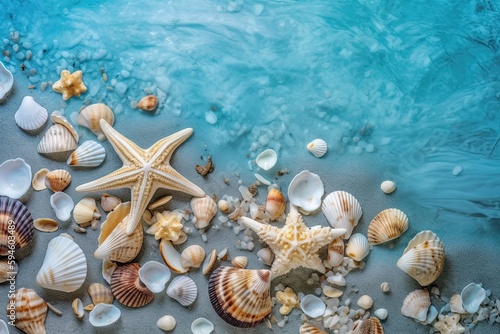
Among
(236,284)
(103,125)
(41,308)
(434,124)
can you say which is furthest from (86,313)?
(434,124)

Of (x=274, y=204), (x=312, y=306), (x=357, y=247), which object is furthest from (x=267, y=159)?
(x=312, y=306)

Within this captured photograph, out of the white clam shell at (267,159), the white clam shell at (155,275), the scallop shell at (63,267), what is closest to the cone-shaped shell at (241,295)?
the white clam shell at (155,275)

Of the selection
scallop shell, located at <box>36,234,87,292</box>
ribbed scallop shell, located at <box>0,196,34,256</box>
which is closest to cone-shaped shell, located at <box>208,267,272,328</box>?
scallop shell, located at <box>36,234,87,292</box>

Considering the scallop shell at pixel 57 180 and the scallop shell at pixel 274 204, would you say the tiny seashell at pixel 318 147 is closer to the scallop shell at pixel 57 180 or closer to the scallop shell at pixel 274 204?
the scallop shell at pixel 274 204

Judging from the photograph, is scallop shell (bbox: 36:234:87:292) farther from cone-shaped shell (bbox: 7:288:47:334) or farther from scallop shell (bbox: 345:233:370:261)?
scallop shell (bbox: 345:233:370:261)

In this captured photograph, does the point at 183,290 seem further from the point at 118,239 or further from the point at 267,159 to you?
the point at 267,159

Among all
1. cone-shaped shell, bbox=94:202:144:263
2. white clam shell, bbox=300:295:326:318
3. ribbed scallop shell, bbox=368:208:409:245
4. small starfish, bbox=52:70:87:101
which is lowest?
white clam shell, bbox=300:295:326:318
